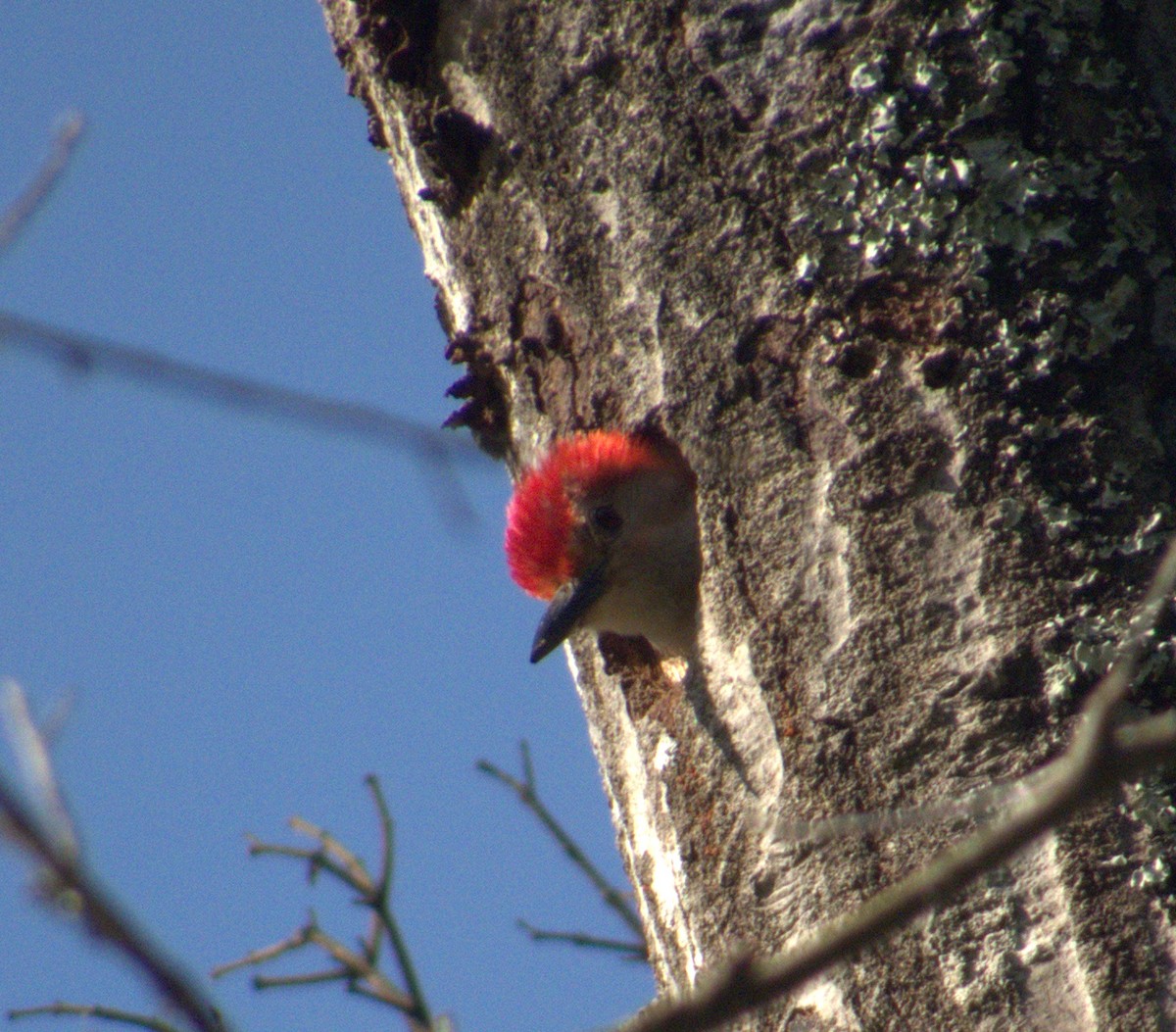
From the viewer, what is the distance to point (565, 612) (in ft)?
11.0

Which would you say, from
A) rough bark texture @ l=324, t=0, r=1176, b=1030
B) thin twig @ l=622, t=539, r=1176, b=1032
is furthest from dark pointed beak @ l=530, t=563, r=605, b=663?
thin twig @ l=622, t=539, r=1176, b=1032

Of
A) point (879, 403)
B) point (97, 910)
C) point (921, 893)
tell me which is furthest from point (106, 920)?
point (879, 403)

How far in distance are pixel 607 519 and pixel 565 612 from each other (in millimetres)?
247

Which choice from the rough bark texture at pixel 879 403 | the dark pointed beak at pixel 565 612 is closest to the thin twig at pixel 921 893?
the rough bark texture at pixel 879 403

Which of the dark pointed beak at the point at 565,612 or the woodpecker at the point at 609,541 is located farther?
the dark pointed beak at the point at 565,612

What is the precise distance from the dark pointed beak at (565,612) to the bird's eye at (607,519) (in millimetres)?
107

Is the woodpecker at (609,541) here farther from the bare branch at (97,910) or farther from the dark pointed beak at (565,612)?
the bare branch at (97,910)

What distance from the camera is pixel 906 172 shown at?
235 centimetres

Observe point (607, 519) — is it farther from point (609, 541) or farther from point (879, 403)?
point (879, 403)

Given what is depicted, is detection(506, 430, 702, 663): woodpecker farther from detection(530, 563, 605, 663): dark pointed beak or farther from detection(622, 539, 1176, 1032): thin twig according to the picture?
detection(622, 539, 1176, 1032): thin twig

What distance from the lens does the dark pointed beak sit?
3324 mm

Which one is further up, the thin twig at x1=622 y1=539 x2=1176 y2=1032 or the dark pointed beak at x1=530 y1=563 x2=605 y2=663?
the dark pointed beak at x1=530 y1=563 x2=605 y2=663

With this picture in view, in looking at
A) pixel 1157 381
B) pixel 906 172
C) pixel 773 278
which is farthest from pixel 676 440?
pixel 1157 381

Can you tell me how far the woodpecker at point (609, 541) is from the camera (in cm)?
298
